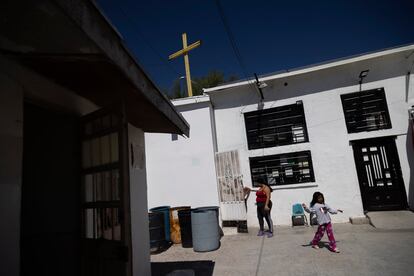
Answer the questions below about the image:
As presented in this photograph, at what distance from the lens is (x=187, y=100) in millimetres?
10109

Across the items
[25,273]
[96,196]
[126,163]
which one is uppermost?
[126,163]

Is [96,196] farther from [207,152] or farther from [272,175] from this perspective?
[272,175]

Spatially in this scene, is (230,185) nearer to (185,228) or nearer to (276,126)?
(185,228)

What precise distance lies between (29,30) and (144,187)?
11.5 ft

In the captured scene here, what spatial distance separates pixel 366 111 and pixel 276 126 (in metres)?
2.99

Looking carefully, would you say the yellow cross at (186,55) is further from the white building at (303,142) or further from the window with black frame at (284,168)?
the window with black frame at (284,168)

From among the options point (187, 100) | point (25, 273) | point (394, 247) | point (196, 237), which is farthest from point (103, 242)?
point (187, 100)

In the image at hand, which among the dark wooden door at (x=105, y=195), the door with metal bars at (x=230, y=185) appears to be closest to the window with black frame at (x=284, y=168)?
the door with metal bars at (x=230, y=185)

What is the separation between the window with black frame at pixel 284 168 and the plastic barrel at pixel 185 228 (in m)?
3.24

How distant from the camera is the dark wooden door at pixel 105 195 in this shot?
2756mm

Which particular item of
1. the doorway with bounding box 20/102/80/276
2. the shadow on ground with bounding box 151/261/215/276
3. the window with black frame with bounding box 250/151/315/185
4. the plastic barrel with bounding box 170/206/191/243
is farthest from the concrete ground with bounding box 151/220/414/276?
the window with black frame with bounding box 250/151/315/185

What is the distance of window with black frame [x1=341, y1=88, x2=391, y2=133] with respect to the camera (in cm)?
891

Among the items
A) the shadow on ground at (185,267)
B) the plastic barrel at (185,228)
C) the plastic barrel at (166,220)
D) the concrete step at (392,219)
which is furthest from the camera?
the plastic barrel at (166,220)

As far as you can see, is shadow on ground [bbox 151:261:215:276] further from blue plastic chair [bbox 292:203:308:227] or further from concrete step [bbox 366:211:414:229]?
concrete step [bbox 366:211:414:229]
